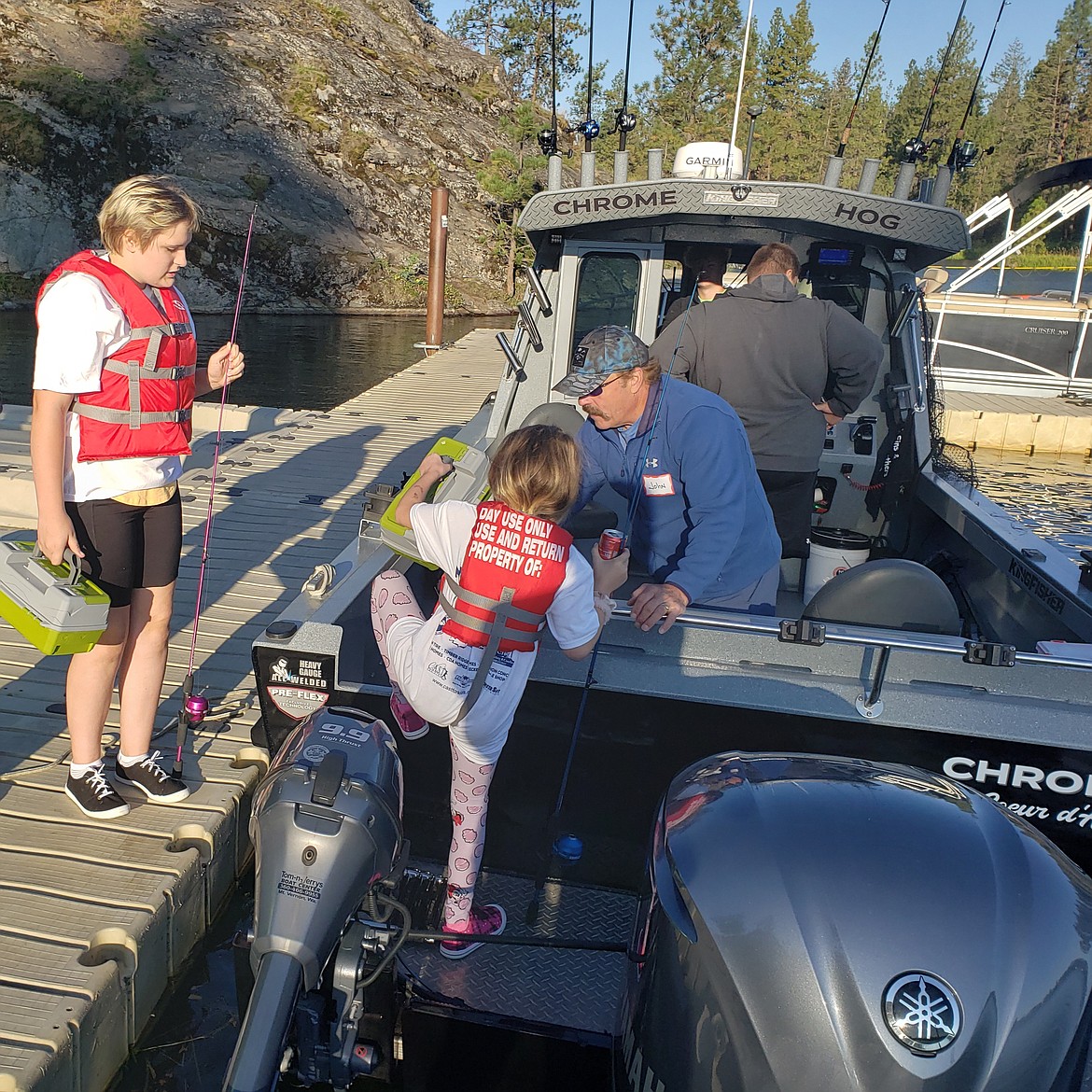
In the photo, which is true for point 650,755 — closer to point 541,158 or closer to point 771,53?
point 541,158

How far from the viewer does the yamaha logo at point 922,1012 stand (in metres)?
1.64

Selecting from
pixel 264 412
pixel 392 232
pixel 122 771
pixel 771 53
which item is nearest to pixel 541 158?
pixel 392 232

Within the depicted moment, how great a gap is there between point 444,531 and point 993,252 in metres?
17.3

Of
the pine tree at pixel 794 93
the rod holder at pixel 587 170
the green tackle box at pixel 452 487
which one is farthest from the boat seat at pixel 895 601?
the pine tree at pixel 794 93

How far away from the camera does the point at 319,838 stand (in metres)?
2.35

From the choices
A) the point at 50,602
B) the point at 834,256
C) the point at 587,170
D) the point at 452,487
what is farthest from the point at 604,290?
the point at 50,602

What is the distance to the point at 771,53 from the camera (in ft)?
168

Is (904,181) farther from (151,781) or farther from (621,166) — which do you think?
(151,781)

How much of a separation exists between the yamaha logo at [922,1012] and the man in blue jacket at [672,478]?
1.47 meters

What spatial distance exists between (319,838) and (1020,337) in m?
21.0

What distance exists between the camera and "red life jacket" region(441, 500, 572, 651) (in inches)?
104

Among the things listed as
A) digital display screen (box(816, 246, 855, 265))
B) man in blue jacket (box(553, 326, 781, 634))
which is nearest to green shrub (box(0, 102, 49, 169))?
digital display screen (box(816, 246, 855, 265))

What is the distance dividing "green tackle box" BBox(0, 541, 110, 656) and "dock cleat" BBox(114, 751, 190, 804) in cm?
77

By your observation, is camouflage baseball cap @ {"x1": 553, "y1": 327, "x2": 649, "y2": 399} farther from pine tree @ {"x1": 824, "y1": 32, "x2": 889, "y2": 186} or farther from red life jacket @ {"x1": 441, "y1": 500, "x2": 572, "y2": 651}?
pine tree @ {"x1": 824, "y1": 32, "x2": 889, "y2": 186}
